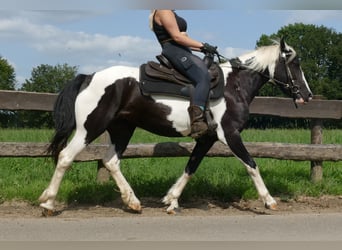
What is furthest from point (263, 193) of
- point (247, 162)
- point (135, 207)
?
point (135, 207)

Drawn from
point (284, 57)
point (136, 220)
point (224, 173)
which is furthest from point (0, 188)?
point (284, 57)

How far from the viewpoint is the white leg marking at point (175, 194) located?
6.46 m

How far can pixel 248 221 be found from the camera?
575cm

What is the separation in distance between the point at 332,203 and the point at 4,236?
4.30 meters

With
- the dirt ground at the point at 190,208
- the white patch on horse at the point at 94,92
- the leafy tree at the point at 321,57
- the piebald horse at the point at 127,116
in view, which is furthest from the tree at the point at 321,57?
the white patch on horse at the point at 94,92

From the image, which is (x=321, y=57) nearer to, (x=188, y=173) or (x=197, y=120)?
(x=188, y=173)

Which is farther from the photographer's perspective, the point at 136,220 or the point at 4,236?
the point at 136,220

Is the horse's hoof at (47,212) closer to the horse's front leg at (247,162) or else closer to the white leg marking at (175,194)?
the white leg marking at (175,194)

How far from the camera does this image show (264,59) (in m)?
6.77

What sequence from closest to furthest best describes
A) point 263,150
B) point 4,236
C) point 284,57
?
point 4,236, point 284,57, point 263,150

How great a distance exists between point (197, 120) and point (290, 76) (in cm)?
158

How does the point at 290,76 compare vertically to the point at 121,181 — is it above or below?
above

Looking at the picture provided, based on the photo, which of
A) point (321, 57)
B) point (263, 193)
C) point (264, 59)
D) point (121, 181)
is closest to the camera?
point (263, 193)

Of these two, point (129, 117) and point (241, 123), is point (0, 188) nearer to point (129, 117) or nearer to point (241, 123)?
point (129, 117)
